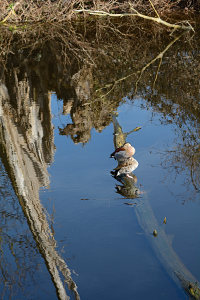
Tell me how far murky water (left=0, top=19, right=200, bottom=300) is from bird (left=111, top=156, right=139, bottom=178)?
0.08 m

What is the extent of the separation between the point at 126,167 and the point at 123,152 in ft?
1.24

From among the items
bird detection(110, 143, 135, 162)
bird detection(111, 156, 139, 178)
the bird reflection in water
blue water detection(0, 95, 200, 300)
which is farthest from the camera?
bird detection(110, 143, 135, 162)

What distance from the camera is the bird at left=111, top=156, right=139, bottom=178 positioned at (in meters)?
5.94

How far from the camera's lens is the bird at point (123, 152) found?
20.7ft

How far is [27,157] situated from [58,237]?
2086mm

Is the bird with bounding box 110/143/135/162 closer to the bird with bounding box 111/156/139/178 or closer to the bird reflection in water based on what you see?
the bird reflection in water

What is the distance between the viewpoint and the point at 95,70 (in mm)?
10461

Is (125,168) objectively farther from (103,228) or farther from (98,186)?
(103,228)

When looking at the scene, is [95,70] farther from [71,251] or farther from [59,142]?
[71,251]

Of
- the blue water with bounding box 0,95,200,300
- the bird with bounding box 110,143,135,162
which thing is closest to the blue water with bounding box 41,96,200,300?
the blue water with bounding box 0,95,200,300

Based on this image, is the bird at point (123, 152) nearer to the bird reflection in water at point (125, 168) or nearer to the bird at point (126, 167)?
the bird reflection in water at point (125, 168)

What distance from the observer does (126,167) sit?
6008 millimetres

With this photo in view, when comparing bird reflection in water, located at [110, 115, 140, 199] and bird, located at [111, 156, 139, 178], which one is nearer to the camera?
bird reflection in water, located at [110, 115, 140, 199]

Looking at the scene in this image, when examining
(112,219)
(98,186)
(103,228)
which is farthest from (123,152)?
(103,228)
